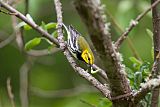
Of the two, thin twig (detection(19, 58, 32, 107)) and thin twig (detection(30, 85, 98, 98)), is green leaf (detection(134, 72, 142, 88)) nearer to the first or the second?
thin twig (detection(19, 58, 32, 107))

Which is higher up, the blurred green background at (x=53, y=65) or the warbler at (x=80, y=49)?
the blurred green background at (x=53, y=65)

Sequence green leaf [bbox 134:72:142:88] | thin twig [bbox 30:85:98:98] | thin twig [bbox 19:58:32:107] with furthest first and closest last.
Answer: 1. thin twig [bbox 30:85:98:98]
2. thin twig [bbox 19:58:32:107]
3. green leaf [bbox 134:72:142:88]

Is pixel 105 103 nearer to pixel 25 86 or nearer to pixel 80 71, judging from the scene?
pixel 80 71

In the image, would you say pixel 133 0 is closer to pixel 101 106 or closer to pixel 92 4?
pixel 101 106

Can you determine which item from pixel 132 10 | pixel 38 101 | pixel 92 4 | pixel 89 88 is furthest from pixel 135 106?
pixel 38 101

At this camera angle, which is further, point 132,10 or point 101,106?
point 132,10

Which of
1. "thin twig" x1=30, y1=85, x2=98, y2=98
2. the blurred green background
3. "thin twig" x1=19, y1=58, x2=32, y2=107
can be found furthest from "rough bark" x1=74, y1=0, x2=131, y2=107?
"thin twig" x1=30, y1=85, x2=98, y2=98

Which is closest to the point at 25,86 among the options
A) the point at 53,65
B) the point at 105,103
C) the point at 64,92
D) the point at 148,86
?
the point at 64,92

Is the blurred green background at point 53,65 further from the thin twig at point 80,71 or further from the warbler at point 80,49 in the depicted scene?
the warbler at point 80,49

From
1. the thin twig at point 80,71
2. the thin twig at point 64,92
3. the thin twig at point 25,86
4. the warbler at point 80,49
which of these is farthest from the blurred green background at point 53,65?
the warbler at point 80,49

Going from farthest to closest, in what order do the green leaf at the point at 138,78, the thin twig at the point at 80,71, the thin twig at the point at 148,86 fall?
the green leaf at the point at 138,78 < the thin twig at the point at 80,71 < the thin twig at the point at 148,86

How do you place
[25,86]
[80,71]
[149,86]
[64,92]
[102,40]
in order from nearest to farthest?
1. [102,40]
2. [149,86]
3. [80,71]
4. [25,86]
5. [64,92]
